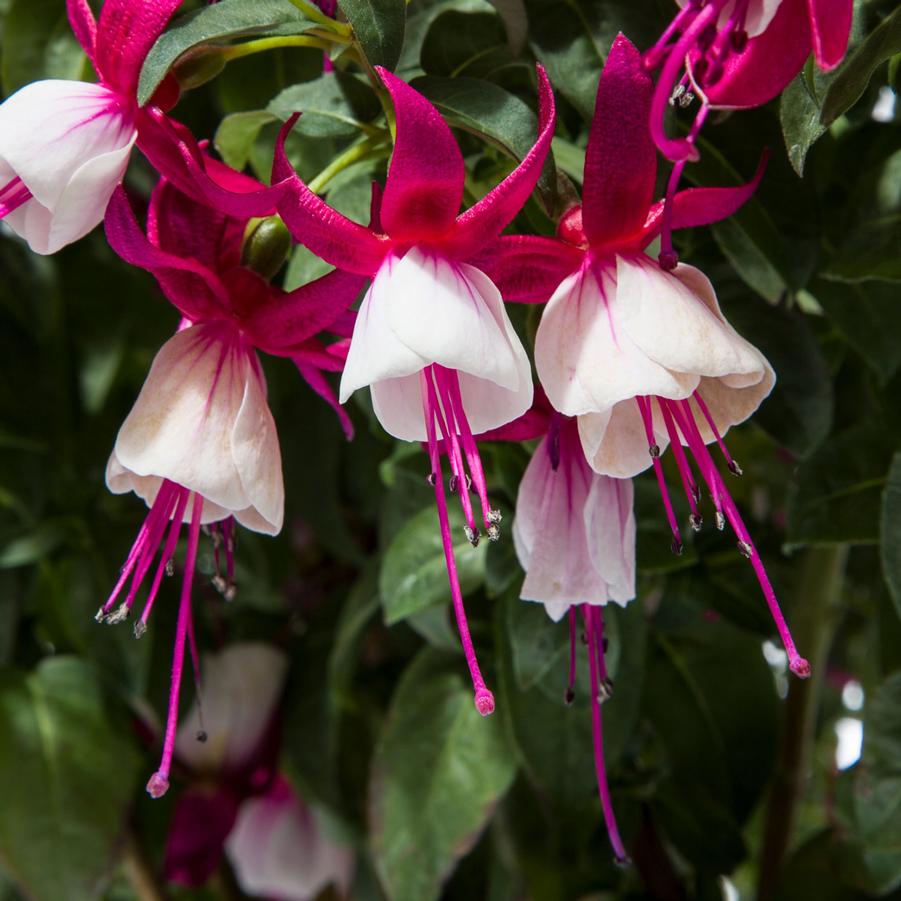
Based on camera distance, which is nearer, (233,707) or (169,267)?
(169,267)

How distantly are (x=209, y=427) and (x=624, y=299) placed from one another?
0.42 feet

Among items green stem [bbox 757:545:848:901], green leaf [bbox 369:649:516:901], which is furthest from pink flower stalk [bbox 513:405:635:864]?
green stem [bbox 757:545:848:901]

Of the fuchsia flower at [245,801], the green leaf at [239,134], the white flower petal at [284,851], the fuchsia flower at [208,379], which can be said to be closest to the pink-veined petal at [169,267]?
the fuchsia flower at [208,379]

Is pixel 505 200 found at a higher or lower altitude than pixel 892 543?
higher

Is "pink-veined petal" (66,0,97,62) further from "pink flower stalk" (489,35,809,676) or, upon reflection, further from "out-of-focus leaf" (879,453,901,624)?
"out-of-focus leaf" (879,453,901,624)

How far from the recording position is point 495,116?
0.36 metres

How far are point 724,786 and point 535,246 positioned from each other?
1.29ft

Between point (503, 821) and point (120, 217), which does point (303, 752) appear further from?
point (120, 217)

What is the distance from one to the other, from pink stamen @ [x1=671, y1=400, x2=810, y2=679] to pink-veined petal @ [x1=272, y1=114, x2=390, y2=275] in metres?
0.11

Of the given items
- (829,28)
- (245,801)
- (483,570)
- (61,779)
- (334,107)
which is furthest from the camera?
(245,801)

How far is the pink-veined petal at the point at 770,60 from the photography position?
1.05ft

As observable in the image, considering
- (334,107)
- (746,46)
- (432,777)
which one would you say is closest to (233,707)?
(432,777)

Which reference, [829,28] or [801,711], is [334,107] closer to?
[829,28]

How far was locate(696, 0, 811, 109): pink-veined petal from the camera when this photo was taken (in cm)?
32
